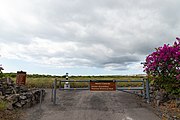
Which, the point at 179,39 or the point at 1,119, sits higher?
the point at 179,39

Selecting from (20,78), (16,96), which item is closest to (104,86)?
(16,96)

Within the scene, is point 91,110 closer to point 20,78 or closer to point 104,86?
point 104,86

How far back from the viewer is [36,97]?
10398mm

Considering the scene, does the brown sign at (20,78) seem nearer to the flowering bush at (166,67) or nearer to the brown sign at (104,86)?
the brown sign at (104,86)

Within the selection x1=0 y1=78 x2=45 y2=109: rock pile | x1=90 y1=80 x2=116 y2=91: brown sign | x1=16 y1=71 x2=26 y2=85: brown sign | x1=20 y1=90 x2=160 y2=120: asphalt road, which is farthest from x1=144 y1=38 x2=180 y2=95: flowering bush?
x1=16 y1=71 x2=26 y2=85: brown sign

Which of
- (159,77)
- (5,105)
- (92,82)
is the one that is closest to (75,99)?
(92,82)

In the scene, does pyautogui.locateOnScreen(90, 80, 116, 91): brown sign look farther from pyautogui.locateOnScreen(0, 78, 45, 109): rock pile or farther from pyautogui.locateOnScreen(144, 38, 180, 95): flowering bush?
pyautogui.locateOnScreen(0, 78, 45, 109): rock pile

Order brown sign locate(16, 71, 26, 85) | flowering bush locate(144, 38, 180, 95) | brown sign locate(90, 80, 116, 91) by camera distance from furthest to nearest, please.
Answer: brown sign locate(16, 71, 26, 85) < brown sign locate(90, 80, 116, 91) < flowering bush locate(144, 38, 180, 95)

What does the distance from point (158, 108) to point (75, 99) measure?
4.38m

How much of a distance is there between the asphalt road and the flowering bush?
1.56 m

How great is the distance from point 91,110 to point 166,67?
443 centimetres

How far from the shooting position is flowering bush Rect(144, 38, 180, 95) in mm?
9734

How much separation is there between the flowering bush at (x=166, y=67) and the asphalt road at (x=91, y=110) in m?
1.56

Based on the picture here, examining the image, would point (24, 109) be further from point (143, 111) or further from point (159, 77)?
point (159, 77)
